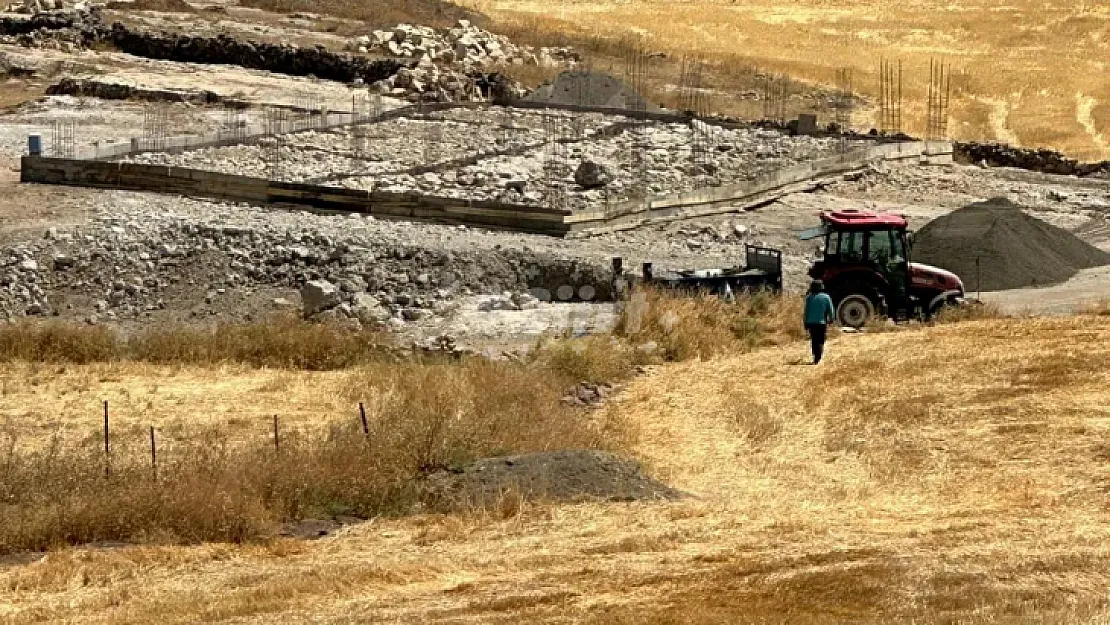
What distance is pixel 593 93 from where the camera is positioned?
48.3 m

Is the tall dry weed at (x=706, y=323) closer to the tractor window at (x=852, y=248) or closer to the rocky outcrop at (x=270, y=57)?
the tractor window at (x=852, y=248)

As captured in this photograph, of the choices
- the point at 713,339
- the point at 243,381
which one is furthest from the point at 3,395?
the point at 713,339

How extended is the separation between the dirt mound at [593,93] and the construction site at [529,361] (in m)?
0.12

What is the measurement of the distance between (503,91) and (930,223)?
20014 mm

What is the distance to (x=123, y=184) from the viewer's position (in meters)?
37.3

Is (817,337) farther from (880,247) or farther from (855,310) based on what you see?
(880,247)

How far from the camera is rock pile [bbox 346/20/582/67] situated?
5809 centimetres

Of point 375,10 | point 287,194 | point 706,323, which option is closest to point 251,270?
point 287,194

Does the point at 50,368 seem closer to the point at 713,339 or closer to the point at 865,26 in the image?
the point at 713,339

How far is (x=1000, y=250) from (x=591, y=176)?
29.6 ft

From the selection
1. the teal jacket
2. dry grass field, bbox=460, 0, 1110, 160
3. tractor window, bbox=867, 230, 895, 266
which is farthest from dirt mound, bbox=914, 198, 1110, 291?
dry grass field, bbox=460, 0, 1110, 160

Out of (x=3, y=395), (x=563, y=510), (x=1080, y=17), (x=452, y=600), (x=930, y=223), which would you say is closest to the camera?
(x=452, y=600)

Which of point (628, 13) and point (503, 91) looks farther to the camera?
point (628, 13)

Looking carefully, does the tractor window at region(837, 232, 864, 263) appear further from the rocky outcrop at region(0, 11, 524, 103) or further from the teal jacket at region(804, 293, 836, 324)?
the rocky outcrop at region(0, 11, 524, 103)
